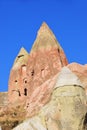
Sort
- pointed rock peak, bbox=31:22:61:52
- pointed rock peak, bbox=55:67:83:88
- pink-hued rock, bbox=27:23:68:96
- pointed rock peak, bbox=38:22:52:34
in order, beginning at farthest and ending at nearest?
pointed rock peak, bbox=38:22:52:34 < pointed rock peak, bbox=31:22:61:52 < pink-hued rock, bbox=27:23:68:96 < pointed rock peak, bbox=55:67:83:88

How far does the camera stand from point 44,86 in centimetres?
3281

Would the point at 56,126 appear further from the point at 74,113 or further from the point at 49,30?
the point at 49,30

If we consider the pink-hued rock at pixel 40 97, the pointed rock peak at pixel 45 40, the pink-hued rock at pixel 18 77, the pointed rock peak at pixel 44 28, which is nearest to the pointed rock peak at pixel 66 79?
the pink-hued rock at pixel 40 97

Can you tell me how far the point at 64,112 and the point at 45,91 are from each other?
A: 24062 millimetres

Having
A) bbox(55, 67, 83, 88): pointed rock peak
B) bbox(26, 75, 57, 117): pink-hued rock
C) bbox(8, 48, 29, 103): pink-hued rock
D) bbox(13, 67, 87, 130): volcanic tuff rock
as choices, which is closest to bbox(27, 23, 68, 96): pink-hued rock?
bbox(8, 48, 29, 103): pink-hued rock

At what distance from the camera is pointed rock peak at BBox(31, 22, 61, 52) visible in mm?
57375

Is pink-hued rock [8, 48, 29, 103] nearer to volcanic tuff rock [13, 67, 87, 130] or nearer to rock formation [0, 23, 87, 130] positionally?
rock formation [0, 23, 87, 130]

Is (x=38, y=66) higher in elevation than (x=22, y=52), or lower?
lower

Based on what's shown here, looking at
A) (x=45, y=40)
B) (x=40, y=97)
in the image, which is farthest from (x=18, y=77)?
(x=40, y=97)

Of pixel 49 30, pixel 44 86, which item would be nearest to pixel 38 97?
pixel 44 86

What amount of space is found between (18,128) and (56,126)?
651 mm

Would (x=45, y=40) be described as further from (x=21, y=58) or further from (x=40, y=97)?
(x=40, y=97)

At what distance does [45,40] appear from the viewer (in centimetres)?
5800

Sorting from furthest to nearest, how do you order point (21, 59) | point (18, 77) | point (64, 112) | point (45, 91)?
point (21, 59) → point (18, 77) → point (45, 91) → point (64, 112)
